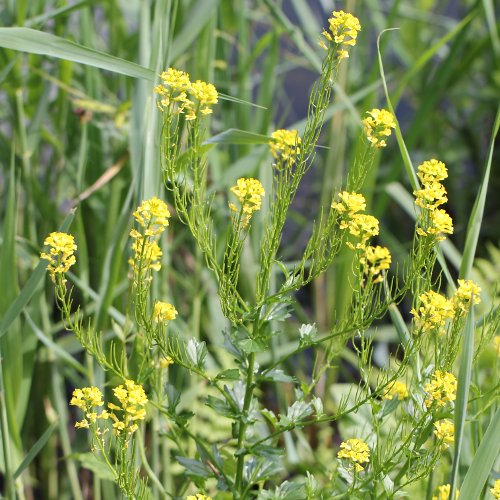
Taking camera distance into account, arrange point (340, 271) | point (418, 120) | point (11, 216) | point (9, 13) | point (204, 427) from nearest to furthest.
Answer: point (11, 216), point (9, 13), point (204, 427), point (418, 120), point (340, 271)

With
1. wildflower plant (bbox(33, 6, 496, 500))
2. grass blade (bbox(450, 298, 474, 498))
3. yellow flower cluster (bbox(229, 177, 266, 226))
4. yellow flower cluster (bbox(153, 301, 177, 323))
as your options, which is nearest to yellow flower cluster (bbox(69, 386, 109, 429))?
wildflower plant (bbox(33, 6, 496, 500))

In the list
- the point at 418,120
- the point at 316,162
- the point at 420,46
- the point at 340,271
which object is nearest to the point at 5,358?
the point at 340,271

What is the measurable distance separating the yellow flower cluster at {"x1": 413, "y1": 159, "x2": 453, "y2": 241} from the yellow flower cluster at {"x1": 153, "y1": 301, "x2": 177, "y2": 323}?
28 cm

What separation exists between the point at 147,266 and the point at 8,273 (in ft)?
1.36

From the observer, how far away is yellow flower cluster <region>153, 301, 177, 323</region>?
3.15 feet

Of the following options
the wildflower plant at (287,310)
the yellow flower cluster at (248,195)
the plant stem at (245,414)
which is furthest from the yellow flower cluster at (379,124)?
the plant stem at (245,414)

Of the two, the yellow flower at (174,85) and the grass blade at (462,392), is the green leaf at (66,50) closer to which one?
the yellow flower at (174,85)

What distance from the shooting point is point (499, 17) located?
281 centimetres

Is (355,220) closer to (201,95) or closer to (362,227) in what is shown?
(362,227)

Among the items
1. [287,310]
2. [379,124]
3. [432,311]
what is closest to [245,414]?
[287,310]

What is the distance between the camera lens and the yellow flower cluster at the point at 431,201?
2.90ft

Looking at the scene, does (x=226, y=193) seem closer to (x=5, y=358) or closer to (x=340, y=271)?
(x=340, y=271)

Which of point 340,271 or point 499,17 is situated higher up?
point 499,17

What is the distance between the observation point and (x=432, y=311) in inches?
35.4
